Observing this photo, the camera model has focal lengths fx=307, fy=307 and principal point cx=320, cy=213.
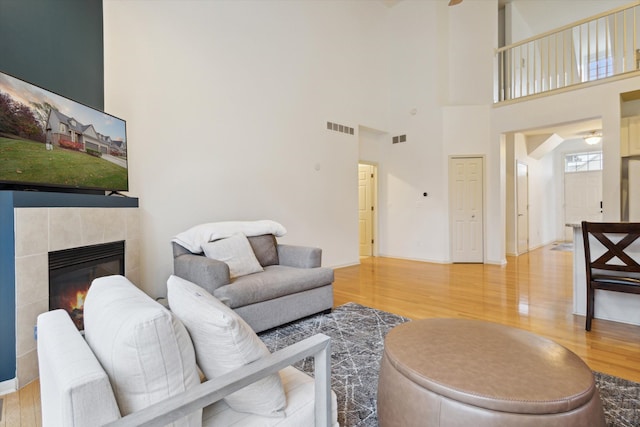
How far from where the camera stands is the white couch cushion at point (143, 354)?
0.76 m

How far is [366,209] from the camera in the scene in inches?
273

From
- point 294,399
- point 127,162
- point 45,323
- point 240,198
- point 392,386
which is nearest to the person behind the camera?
point 45,323

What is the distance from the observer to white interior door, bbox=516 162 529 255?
666 centimetres

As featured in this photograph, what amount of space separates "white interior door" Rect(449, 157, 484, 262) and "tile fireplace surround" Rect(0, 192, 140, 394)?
18.5 feet

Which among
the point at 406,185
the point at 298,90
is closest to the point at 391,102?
the point at 406,185

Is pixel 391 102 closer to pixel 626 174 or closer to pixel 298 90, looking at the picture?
pixel 298 90

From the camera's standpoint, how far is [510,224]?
6.43m

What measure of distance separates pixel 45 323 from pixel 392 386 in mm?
1245

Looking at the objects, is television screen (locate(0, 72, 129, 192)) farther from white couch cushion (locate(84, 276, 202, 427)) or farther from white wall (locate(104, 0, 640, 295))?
white couch cushion (locate(84, 276, 202, 427))

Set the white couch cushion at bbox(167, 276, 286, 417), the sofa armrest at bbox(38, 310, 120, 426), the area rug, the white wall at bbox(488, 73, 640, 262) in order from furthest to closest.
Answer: the white wall at bbox(488, 73, 640, 262) → the area rug → the white couch cushion at bbox(167, 276, 286, 417) → the sofa armrest at bbox(38, 310, 120, 426)

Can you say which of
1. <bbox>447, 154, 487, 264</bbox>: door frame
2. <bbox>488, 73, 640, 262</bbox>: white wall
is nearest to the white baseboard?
<bbox>447, 154, 487, 264</bbox>: door frame

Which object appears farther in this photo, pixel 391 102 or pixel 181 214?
pixel 391 102

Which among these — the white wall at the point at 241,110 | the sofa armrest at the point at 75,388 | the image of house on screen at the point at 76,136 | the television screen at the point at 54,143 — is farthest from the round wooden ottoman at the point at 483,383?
the white wall at the point at 241,110

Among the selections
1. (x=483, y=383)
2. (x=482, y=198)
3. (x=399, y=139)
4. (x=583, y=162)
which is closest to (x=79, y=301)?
(x=483, y=383)
